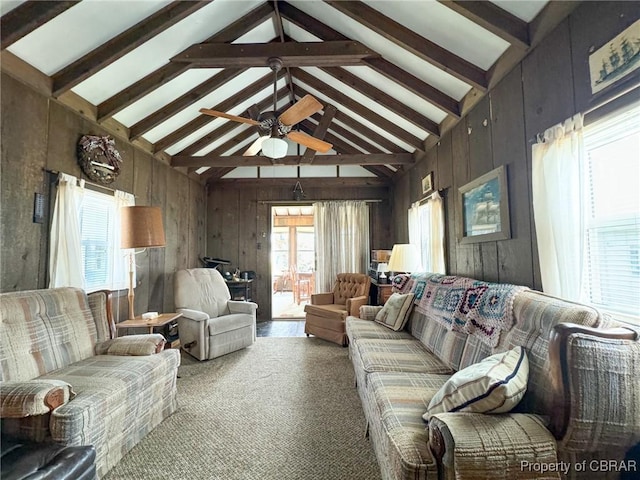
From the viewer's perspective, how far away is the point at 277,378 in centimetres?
299

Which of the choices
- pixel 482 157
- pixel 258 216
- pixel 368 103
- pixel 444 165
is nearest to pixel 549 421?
pixel 482 157

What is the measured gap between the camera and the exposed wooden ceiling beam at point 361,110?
154 inches

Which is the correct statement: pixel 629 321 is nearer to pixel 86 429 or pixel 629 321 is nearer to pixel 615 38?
pixel 615 38

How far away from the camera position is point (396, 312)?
10.0 feet

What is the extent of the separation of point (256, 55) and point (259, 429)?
10.2 feet

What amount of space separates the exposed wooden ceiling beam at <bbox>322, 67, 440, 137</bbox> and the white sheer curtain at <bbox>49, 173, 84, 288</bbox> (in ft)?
9.62

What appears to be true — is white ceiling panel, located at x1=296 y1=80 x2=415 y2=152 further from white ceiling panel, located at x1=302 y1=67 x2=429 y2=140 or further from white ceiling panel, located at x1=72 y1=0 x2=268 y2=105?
white ceiling panel, located at x1=72 y1=0 x2=268 y2=105

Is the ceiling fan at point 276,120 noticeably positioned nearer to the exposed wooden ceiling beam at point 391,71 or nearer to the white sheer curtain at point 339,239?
the exposed wooden ceiling beam at point 391,71

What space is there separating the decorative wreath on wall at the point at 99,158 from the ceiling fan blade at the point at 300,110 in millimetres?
1837

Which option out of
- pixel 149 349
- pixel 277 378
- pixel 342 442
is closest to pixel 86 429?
pixel 149 349

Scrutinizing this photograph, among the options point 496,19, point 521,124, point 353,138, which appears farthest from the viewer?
point 353,138

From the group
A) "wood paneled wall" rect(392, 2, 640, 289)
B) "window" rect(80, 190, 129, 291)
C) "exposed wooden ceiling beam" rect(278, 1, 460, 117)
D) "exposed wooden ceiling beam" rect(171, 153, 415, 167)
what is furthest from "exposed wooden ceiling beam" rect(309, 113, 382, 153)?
"window" rect(80, 190, 129, 291)

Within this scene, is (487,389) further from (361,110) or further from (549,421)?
(361,110)

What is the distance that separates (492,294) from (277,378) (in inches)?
85.1
